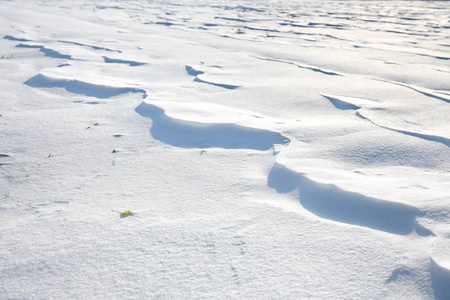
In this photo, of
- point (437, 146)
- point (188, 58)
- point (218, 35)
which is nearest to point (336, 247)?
point (437, 146)

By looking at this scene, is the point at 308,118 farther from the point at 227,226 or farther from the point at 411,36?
the point at 411,36

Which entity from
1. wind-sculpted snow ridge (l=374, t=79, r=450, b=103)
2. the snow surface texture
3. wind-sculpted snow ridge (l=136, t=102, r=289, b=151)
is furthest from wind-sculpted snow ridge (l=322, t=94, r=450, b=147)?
wind-sculpted snow ridge (l=136, t=102, r=289, b=151)

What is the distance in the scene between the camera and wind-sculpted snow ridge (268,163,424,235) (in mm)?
1120

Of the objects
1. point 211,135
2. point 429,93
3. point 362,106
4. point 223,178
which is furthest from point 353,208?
point 429,93

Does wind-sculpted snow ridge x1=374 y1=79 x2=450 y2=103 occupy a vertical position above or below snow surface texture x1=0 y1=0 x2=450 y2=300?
above

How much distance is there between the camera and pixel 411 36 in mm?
4598

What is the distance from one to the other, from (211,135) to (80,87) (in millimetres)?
1091

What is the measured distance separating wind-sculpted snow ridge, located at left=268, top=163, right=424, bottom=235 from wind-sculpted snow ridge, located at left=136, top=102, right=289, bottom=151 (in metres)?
0.37

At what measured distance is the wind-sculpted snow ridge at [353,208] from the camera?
1.12 m

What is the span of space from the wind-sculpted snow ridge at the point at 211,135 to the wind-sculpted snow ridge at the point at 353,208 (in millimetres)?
371

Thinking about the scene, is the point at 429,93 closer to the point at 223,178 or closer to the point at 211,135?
the point at 211,135

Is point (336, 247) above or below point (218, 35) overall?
below

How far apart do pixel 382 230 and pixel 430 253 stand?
0.45 ft

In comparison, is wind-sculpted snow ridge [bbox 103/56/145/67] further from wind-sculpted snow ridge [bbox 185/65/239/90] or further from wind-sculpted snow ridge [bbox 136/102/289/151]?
wind-sculpted snow ridge [bbox 136/102/289/151]
